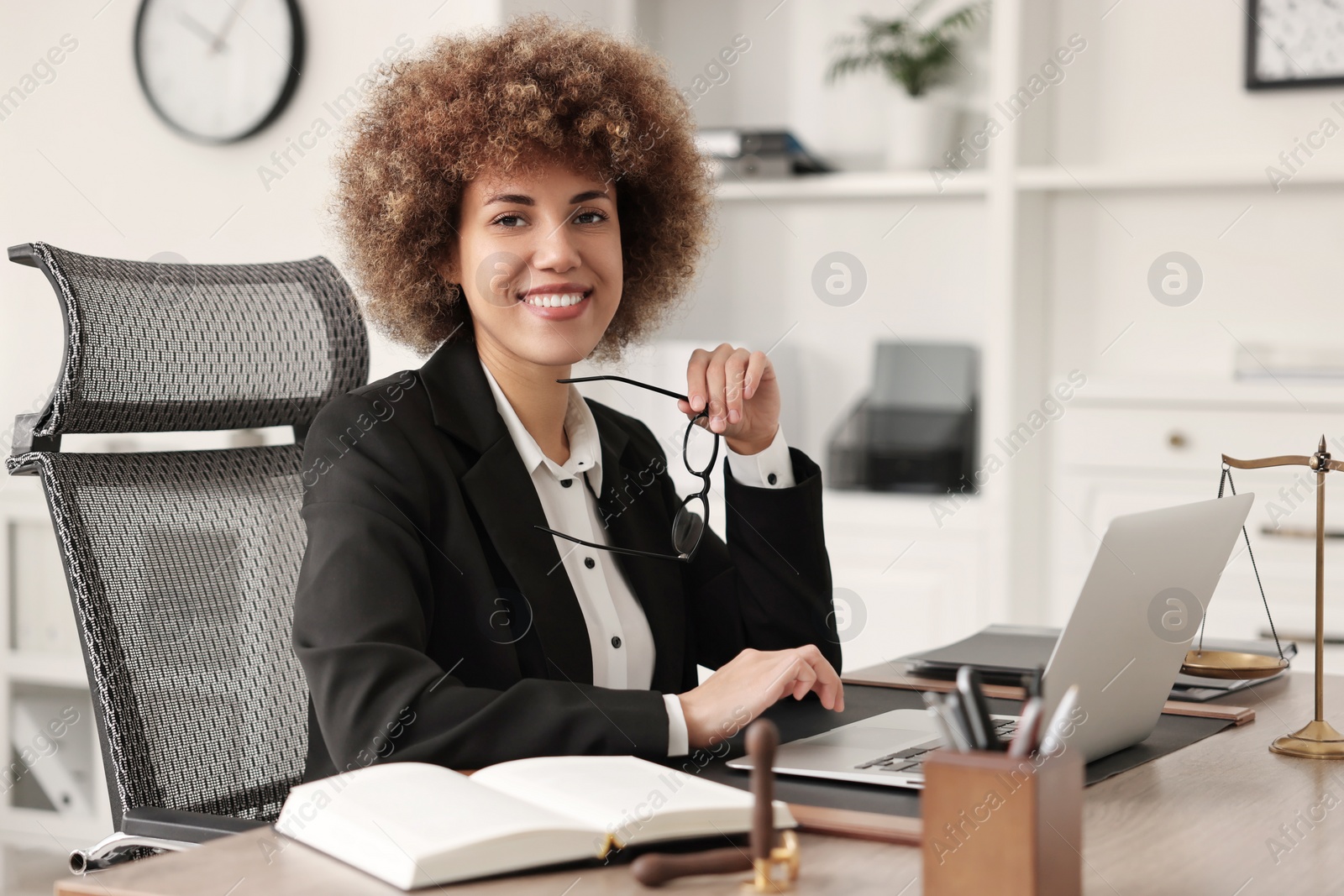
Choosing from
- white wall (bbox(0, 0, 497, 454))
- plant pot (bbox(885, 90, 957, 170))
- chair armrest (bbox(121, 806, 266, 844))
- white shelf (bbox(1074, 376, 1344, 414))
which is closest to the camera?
chair armrest (bbox(121, 806, 266, 844))

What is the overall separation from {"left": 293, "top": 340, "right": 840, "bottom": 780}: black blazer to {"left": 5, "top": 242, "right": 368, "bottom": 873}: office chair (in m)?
0.13

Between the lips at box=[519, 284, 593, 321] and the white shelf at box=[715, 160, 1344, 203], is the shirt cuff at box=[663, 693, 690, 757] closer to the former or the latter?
the lips at box=[519, 284, 593, 321]

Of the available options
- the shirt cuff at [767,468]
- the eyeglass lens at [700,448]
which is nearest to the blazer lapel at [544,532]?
the shirt cuff at [767,468]

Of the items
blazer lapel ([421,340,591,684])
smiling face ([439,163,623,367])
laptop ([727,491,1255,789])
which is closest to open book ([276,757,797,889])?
laptop ([727,491,1255,789])

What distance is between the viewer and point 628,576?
149 cm

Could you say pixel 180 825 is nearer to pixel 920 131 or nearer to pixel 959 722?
pixel 959 722

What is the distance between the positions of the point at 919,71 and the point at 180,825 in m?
2.49

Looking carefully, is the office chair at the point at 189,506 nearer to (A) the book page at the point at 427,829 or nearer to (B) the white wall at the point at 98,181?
(A) the book page at the point at 427,829

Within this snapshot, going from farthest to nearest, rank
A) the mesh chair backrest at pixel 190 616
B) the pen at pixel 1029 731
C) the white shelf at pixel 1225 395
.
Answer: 1. the white shelf at pixel 1225 395
2. the mesh chair backrest at pixel 190 616
3. the pen at pixel 1029 731

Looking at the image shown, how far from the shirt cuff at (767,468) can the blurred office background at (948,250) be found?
4.60 feet

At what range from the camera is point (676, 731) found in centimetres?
109

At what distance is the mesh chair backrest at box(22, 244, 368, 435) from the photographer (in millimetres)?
1358

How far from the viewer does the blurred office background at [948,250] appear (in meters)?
2.79

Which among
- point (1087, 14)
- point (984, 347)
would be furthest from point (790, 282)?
point (1087, 14)
